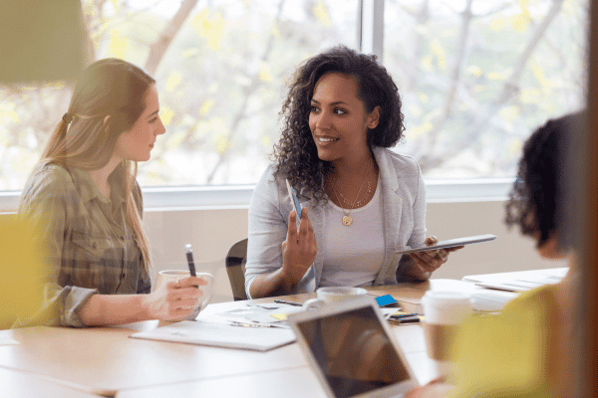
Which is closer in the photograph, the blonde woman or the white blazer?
the blonde woman

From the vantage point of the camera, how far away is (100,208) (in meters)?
1.27

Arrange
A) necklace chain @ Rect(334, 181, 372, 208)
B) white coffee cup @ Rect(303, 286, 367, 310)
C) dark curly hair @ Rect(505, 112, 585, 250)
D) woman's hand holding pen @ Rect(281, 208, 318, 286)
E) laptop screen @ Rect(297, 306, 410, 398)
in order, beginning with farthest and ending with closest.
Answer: necklace chain @ Rect(334, 181, 372, 208)
woman's hand holding pen @ Rect(281, 208, 318, 286)
white coffee cup @ Rect(303, 286, 367, 310)
laptop screen @ Rect(297, 306, 410, 398)
dark curly hair @ Rect(505, 112, 585, 250)

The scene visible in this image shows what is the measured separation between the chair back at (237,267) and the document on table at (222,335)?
47 centimetres

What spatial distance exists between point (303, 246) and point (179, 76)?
0.54 metres

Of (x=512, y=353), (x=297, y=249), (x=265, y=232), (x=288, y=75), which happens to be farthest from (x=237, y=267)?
(x=512, y=353)

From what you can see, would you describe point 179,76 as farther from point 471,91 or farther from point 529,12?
point 471,91

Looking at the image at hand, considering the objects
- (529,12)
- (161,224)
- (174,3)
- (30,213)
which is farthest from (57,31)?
(161,224)

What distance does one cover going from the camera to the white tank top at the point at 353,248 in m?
1.60

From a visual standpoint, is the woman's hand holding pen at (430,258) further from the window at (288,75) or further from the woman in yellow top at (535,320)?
the woman in yellow top at (535,320)

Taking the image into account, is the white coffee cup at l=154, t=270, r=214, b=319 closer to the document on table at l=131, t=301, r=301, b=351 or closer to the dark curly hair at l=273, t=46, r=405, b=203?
Result: the document on table at l=131, t=301, r=301, b=351

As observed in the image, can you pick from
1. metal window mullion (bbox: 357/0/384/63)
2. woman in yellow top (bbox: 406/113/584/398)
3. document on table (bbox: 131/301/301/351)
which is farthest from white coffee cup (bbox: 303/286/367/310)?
metal window mullion (bbox: 357/0/384/63)

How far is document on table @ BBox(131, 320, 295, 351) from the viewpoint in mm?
932

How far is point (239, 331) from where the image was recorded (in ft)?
3.32

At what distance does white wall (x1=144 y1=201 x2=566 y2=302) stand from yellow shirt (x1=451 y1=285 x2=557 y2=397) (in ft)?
0.11
